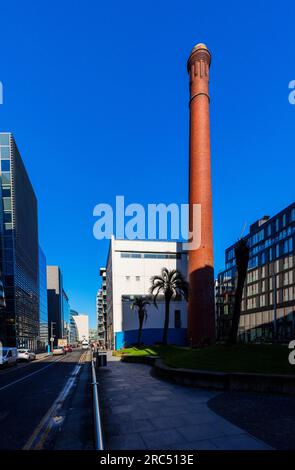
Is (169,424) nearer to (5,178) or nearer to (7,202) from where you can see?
(7,202)

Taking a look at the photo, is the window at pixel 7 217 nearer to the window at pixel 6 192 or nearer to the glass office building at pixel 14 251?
the glass office building at pixel 14 251

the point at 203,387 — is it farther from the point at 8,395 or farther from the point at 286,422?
the point at 8,395

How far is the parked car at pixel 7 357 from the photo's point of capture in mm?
27600

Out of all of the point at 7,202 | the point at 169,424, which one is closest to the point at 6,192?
the point at 7,202

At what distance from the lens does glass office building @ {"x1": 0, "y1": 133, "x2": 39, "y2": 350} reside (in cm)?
6203

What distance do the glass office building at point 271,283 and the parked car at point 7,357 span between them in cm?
4177

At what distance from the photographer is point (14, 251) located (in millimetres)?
63375

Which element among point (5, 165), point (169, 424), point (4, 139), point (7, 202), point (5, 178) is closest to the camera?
point (169, 424)

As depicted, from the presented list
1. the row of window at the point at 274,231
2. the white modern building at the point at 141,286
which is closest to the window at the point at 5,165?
the white modern building at the point at 141,286

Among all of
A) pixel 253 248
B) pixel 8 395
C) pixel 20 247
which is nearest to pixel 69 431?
pixel 8 395

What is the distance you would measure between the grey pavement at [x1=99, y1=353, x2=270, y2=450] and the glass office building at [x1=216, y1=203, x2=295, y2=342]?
5179cm

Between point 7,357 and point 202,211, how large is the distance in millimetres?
24805

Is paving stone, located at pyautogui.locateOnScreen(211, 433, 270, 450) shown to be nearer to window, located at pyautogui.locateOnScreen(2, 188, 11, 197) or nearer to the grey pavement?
the grey pavement

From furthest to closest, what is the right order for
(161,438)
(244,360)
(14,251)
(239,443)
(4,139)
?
(4,139) < (14,251) < (244,360) < (161,438) < (239,443)
